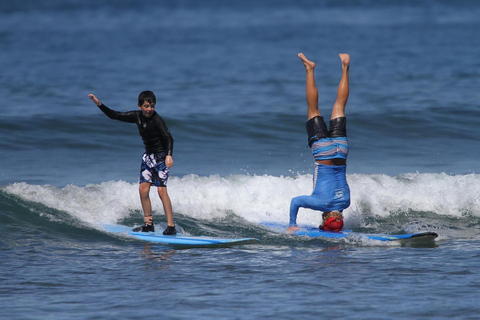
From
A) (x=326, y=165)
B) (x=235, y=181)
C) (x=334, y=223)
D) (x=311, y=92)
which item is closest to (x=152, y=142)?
(x=311, y=92)

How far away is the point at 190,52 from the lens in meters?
38.1

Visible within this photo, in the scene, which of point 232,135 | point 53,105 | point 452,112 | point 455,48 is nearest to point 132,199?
point 232,135

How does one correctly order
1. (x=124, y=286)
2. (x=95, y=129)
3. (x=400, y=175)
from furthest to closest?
(x=95, y=129) < (x=400, y=175) < (x=124, y=286)

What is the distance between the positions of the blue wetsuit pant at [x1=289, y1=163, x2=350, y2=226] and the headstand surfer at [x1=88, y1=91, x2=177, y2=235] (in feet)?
5.65

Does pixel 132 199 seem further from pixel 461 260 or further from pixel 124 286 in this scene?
pixel 461 260

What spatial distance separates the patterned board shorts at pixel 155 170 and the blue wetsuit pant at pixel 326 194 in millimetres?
1779

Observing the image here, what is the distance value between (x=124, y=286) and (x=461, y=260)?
12.5 ft

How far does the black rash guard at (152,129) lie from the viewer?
881 cm

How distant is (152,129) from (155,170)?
56cm

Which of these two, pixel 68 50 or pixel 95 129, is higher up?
pixel 68 50

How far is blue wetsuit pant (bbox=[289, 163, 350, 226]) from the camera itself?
931 cm

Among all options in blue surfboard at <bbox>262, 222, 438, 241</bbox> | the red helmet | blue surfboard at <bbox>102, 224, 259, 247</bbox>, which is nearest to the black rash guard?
blue surfboard at <bbox>102, 224, 259, 247</bbox>

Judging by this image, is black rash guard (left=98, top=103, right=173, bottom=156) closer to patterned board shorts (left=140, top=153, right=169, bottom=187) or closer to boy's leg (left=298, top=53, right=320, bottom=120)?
patterned board shorts (left=140, top=153, right=169, bottom=187)

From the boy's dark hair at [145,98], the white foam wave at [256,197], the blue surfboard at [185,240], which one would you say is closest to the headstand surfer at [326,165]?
the blue surfboard at [185,240]
